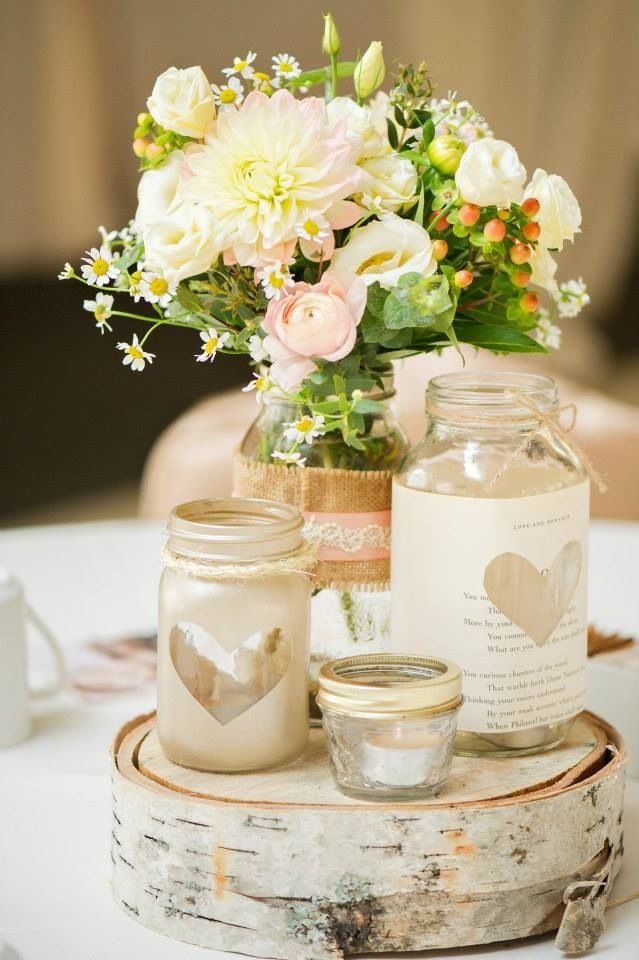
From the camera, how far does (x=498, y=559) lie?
0.82 metres

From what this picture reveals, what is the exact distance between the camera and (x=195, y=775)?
2.65 feet

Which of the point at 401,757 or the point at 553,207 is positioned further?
the point at 553,207

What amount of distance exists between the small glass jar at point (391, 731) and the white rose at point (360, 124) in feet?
1.20

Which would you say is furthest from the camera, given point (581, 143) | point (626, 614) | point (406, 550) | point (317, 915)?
point (581, 143)

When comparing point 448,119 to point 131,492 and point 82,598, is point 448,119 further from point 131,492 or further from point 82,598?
point 131,492

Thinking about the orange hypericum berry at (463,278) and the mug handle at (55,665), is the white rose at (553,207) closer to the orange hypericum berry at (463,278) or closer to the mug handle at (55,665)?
the orange hypericum berry at (463,278)

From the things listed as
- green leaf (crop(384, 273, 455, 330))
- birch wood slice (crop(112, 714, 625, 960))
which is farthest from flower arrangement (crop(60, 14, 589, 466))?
birch wood slice (crop(112, 714, 625, 960))

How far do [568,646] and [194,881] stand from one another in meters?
0.29

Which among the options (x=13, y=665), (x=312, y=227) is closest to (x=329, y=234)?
(x=312, y=227)

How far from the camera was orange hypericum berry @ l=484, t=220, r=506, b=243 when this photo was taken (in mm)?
804

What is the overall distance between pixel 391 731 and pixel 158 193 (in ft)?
1.34

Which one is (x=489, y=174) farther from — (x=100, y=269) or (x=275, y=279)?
(x=100, y=269)

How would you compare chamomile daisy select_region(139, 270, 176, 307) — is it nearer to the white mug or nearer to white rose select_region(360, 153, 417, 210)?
white rose select_region(360, 153, 417, 210)

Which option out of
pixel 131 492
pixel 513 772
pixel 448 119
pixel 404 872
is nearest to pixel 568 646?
pixel 513 772
